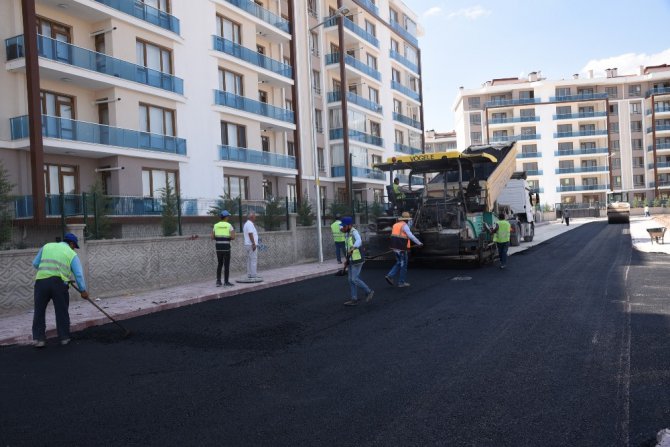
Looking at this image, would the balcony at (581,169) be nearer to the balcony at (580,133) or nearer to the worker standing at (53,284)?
the balcony at (580,133)

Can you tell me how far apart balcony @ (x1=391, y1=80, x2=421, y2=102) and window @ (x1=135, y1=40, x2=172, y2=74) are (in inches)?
1006

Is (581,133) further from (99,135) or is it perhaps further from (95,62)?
(99,135)

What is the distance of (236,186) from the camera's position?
2767 centimetres

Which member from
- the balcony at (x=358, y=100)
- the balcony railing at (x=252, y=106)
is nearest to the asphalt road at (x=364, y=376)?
the balcony railing at (x=252, y=106)

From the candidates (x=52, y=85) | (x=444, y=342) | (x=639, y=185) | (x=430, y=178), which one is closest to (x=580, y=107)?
(x=639, y=185)

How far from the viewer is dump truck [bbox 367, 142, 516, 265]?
16078mm

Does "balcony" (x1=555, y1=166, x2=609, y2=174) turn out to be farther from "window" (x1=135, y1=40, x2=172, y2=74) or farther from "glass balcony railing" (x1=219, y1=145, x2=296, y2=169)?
"window" (x1=135, y1=40, x2=172, y2=74)

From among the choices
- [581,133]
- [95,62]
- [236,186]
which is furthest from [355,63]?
[581,133]

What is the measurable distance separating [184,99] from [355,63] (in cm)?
1807

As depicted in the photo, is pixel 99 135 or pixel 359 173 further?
pixel 359 173

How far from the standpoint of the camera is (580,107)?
7775 centimetres

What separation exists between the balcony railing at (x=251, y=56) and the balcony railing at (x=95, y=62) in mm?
3565

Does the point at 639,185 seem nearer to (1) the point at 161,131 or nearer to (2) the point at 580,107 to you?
(2) the point at 580,107

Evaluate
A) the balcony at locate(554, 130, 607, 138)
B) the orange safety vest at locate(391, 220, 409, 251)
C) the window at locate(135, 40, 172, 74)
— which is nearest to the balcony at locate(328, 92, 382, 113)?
the window at locate(135, 40, 172, 74)
